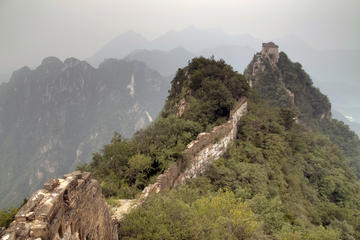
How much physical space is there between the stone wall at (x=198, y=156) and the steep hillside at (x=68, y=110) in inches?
4055

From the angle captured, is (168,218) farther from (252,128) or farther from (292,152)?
(292,152)

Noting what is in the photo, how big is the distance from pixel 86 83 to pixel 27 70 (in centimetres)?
5557

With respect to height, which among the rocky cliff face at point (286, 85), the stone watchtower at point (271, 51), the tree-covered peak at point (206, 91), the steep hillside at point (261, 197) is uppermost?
the stone watchtower at point (271, 51)

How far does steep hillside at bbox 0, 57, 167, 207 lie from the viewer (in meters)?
116

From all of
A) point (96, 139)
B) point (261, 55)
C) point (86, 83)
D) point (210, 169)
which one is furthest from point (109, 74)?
point (210, 169)

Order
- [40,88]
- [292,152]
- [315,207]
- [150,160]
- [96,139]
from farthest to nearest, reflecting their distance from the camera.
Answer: [40,88]
[96,139]
[292,152]
[315,207]
[150,160]

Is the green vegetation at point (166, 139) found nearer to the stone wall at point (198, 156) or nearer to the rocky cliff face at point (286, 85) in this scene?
the stone wall at point (198, 156)

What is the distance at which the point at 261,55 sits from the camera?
49000mm

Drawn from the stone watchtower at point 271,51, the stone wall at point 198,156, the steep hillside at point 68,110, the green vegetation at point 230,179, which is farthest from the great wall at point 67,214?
the steep hillside at point 68,110

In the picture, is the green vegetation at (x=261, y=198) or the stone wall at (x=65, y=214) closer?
the stone wall at (x=65, y=214)

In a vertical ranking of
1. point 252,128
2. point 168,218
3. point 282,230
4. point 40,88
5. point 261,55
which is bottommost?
point 282,230

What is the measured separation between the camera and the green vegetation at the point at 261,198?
6871 millimetres

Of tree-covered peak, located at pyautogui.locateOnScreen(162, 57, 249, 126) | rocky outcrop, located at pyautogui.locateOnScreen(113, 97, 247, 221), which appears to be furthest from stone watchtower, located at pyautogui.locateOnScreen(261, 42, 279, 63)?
rocky outcrop, located at pyautogui.locateOnScreen(113, 97, 247, 221)

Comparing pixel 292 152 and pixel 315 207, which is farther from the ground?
pixel 292 152
